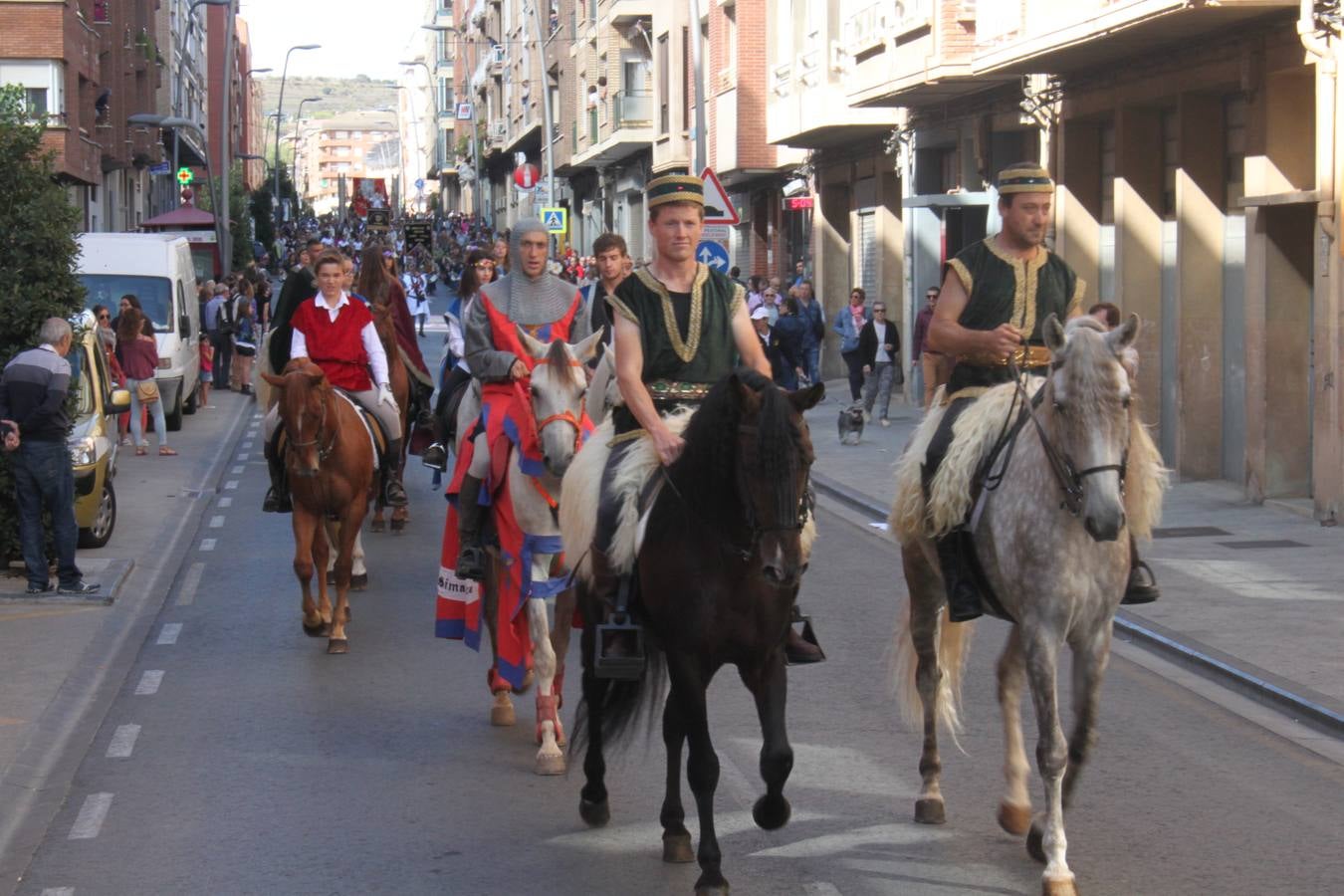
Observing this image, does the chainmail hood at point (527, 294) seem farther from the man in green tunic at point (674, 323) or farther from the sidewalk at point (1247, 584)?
the sidewalk at point (1247, 584)

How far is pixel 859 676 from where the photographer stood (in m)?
10.3

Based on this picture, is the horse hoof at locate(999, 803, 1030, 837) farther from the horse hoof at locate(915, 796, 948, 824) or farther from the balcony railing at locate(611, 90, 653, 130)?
the balcony railing at locate(611, 90, 653, 130)

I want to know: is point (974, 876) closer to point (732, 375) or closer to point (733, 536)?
point (733, 536)

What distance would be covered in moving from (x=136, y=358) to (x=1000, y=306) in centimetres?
1768

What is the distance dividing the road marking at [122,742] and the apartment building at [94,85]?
71.6 ft

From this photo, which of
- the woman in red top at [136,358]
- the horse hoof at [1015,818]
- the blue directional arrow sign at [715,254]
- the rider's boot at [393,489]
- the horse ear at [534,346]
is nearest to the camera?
the horse hoof at [1015,818]

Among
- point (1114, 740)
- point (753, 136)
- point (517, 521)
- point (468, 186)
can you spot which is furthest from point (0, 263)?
point (468, 186)

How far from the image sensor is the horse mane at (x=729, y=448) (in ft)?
18.9

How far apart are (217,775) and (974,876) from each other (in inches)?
136

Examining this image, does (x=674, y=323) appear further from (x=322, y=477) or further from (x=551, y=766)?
(x=322, y=477)

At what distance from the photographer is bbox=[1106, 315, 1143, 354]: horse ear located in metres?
6.14

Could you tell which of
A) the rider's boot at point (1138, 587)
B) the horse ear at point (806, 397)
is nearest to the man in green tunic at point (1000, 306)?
the rider's boot at point (1138, 587)

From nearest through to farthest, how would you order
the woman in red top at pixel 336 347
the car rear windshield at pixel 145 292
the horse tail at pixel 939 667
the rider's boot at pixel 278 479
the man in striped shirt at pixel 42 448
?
the horse tail at pixel 939 667, the rider's boot at pixel 278 479, the woman in red top at pixel 336 347, the man in striped shirt at pixel 42 448, the car rear windshield at pixel 145 292

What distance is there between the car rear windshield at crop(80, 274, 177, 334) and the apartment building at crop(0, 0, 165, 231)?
343 cm
